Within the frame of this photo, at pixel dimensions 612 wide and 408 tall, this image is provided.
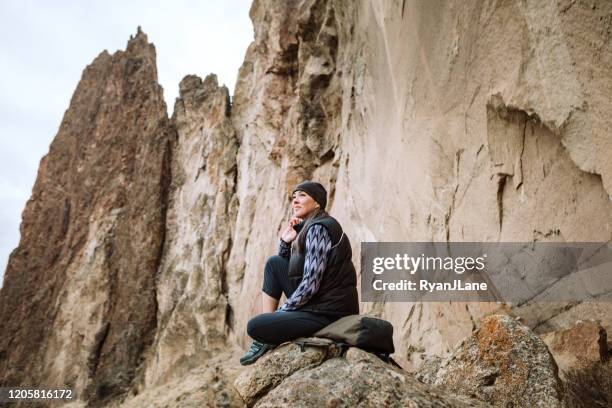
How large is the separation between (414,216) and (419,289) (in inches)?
40.8

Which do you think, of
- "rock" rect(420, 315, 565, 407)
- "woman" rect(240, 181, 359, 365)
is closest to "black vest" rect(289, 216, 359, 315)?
"woman" rect(240, 181, 359, 365)

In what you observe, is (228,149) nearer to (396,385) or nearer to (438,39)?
(438,39)

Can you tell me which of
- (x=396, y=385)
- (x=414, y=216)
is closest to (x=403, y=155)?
(x=414, y=216)

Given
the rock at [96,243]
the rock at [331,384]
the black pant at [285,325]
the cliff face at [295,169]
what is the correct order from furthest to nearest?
the rock at [96,243], the cliff face at [295,169], the black pant at [285,325], the rock at [331,384]

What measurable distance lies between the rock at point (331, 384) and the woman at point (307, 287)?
183 millimetres

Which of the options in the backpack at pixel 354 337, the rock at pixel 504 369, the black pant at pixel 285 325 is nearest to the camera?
the rock at pixel 504 369

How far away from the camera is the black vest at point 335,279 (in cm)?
373

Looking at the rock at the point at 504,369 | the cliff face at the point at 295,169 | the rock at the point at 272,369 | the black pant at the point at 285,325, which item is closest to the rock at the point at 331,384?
the rock at the point at 272,369

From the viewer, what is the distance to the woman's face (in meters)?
4.24

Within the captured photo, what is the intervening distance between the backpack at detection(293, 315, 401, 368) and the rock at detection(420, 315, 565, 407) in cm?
53

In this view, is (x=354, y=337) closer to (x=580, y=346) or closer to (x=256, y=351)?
(x=256, y=351)

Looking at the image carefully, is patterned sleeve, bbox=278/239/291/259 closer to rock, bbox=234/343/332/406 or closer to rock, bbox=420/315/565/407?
rock, bbox=234/343/332/406

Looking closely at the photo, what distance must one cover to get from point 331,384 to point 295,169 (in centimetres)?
965

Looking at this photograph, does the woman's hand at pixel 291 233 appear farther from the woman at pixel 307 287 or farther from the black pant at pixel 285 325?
the black pant at pixel 285 325
